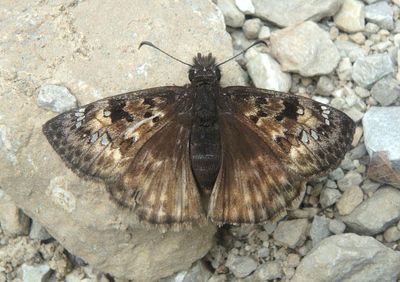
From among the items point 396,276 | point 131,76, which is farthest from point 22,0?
point 396,276

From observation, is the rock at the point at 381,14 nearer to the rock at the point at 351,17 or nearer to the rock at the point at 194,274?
the rock at the point at 351,17

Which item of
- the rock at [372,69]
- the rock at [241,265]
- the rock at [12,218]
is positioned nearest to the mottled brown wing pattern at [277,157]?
the rock at [241,265]

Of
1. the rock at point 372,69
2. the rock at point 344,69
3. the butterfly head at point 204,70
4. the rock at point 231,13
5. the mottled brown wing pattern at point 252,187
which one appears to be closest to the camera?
the mottled brown wing pattern at point 252,187

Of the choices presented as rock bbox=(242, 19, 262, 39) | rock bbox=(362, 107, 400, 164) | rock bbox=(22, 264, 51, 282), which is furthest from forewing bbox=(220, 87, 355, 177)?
rock bbox=(22, 264, 51, 282)

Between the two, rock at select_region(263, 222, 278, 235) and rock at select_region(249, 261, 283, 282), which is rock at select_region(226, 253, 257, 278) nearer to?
rock at select_region(249, 261, 283, 282)

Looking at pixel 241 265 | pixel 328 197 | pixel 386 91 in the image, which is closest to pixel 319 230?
pixel 328 197
